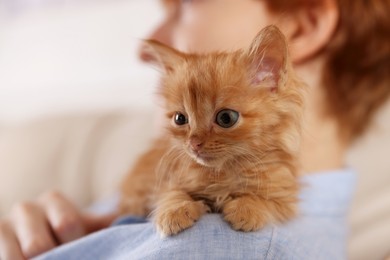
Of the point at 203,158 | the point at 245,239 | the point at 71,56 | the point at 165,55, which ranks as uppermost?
the point at 71,56

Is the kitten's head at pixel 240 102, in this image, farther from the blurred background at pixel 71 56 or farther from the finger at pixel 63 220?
the blurred background at pixel 71 56

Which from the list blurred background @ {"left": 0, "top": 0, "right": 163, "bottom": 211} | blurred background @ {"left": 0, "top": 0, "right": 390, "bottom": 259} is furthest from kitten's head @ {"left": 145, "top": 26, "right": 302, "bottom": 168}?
blurred background @ {"left": 0, "top": 0, "right": 163, "bottom": 211}

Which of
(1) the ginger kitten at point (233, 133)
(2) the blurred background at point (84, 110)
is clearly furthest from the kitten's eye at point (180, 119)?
(2) the blurred background at point (84, 110)

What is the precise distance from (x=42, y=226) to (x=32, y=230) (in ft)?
0.09

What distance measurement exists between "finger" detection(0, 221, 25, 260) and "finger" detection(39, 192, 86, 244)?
3.3 inches

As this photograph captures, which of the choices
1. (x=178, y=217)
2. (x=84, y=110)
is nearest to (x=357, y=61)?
(x=178, y=217)

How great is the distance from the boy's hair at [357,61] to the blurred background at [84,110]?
0.61 ft

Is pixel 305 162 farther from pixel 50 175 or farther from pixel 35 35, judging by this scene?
pixel 35 35

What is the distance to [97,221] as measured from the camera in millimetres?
1174

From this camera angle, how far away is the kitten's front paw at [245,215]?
2.40ft

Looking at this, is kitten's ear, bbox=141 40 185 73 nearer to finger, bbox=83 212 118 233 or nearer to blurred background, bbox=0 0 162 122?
finger, bbox=83 212 118 233

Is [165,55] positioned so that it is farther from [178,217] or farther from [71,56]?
[71,56]

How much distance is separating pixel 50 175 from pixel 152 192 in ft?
3.33

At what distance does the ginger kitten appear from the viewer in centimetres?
70
